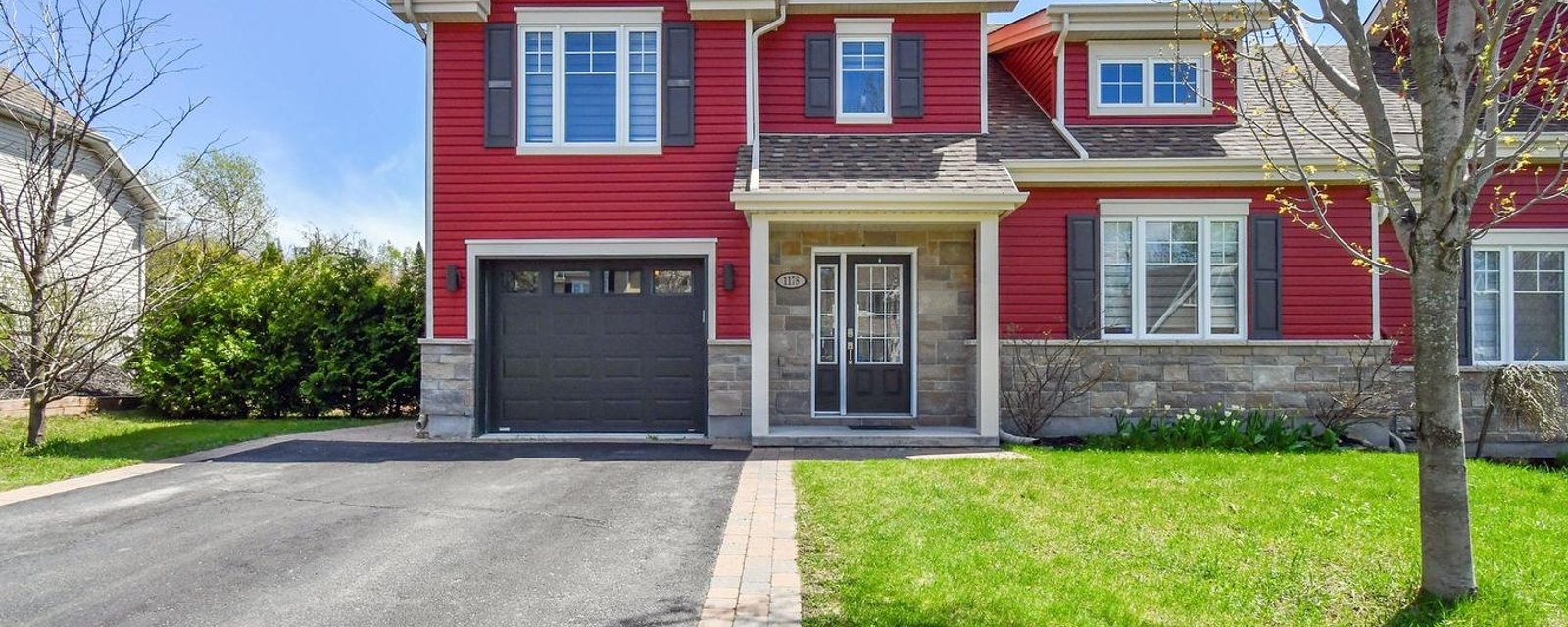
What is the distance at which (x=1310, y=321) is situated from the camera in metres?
9.38

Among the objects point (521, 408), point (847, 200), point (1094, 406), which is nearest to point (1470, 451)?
point (1094, 406)

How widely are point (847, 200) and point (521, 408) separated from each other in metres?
4.60

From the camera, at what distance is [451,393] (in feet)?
31.2

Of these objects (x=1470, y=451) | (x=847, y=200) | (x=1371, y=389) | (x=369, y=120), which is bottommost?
(x=1470, y=451)

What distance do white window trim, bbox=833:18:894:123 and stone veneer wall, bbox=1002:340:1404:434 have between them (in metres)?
3.20

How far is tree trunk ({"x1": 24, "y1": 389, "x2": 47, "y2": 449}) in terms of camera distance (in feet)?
27.3

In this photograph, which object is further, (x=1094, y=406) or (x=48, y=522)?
(x=1094, y=406)

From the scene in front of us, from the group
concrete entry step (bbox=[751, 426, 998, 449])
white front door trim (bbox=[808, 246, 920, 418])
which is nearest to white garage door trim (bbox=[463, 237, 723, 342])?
white front door trim (bbox=[808, 246, 920, 418])

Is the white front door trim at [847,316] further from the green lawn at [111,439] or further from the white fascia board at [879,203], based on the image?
the green lawn at [111,439]

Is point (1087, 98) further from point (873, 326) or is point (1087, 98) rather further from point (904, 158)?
point (873, 326)

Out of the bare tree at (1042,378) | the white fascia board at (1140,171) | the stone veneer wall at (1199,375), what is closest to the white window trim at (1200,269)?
the stone veneer wall at (1199,375)

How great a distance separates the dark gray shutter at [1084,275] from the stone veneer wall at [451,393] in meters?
6.95

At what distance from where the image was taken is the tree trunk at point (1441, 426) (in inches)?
135

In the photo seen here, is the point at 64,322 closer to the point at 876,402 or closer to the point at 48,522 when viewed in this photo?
the point at 48,522
